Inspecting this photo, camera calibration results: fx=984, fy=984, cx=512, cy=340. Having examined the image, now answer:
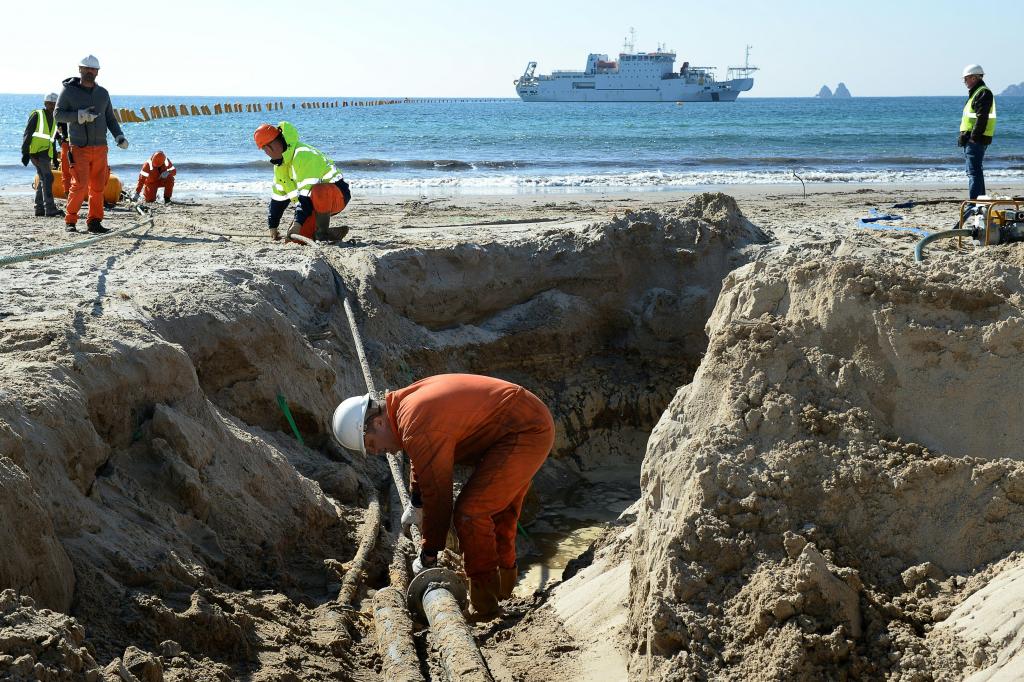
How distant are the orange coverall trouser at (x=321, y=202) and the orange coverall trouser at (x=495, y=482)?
601 cm

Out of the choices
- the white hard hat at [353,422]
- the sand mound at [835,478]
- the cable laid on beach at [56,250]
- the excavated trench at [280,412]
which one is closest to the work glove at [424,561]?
the excavated trench at [280,412]

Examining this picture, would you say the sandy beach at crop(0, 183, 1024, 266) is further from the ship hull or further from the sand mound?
the ship hull

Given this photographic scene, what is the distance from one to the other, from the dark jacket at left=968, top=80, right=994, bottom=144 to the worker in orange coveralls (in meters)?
11.2

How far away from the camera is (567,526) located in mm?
7820

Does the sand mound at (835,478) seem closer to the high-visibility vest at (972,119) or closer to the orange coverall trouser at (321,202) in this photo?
the orange coverall trouser at (321,202)

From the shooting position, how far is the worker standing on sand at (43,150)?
12.2 meters

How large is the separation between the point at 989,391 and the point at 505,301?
5.86m

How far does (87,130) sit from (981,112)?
31.2ft

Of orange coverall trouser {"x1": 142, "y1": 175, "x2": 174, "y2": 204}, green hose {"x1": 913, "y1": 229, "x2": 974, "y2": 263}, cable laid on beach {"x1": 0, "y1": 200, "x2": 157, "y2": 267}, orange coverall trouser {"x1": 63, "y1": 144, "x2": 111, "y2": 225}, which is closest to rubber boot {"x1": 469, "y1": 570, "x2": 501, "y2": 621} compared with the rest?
green hose {"x1": 913, "y1": 229, "x2": 974, "y2": 263}

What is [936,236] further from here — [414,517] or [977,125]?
[414,517]

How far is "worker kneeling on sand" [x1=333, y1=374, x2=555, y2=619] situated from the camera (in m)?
4.69

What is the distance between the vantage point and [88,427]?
4734 mm

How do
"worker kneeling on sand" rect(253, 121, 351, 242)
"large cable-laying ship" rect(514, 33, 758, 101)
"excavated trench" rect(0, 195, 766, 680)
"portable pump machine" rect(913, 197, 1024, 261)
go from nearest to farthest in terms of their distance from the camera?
"excavated trench" rect(0, 195, 766, 680)
"portable pump machine" rect(913, 197, 1024, 261)
"worker kneeling on sand" rect(253, 121, 351, 242)
"large cable-laying ship" rect(514, 33, 758, 101)

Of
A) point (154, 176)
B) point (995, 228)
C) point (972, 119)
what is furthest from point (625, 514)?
point (154, 176)
